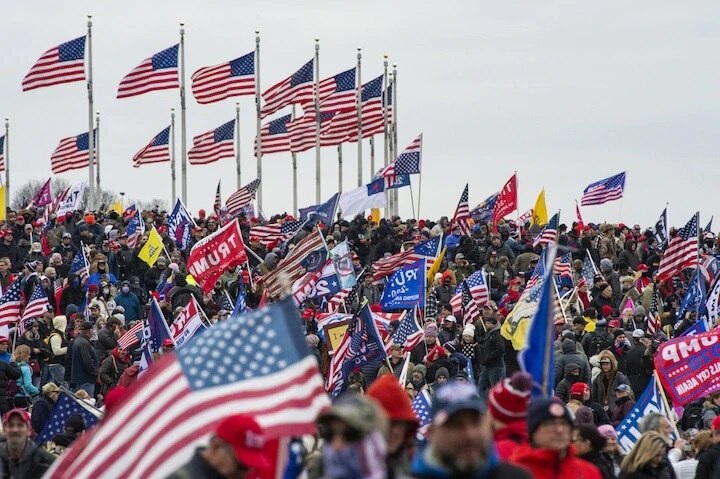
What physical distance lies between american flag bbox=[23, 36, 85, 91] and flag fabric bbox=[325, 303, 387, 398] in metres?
26.1

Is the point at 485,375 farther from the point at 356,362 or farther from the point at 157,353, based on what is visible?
the point at 157,353

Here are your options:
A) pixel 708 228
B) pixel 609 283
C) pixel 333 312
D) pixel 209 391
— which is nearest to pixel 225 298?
pixel 333 312

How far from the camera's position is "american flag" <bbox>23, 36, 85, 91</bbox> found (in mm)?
50406

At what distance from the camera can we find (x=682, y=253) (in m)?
33.8

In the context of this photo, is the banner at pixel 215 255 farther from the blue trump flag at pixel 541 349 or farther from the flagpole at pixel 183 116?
the flagpole at pixel 183 116

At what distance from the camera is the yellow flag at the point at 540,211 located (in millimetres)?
49750

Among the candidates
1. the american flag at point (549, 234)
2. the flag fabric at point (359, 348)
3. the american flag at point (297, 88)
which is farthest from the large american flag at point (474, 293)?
the american flag at point (297, 88)

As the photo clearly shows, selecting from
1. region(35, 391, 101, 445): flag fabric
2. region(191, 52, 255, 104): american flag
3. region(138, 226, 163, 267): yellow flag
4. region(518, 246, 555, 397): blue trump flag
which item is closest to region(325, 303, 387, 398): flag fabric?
region(35, 391, 101, 445): flag fabric

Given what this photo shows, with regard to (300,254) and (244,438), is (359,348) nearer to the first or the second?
(300,254)

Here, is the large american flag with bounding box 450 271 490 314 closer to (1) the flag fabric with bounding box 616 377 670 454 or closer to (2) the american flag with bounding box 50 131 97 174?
(1) the flag fabric with bounding box 616 377 670 454

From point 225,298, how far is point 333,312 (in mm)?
2442

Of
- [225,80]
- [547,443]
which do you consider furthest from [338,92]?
[547,443]

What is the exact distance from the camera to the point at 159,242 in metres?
37.2

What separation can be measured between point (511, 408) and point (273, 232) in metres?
31.8
